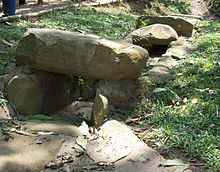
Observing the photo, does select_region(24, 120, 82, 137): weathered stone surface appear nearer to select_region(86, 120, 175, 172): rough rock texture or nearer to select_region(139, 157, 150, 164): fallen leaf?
select_region(86, 120, 175, 172): rough rock texture

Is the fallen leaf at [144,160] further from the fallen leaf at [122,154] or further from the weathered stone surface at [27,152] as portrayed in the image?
the weathered stone surface at [27,152]

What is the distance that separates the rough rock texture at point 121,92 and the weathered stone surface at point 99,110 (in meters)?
0.25

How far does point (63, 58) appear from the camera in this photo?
3.93m

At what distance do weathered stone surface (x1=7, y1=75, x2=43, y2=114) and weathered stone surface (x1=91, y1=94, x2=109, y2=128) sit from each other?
100cm

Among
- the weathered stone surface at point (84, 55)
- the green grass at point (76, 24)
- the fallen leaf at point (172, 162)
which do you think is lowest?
the fallen leaf at point (172, 162)

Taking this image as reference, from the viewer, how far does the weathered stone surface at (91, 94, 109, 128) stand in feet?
11.9

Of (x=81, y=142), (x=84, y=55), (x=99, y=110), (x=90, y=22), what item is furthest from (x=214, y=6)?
(x=81, y=142)

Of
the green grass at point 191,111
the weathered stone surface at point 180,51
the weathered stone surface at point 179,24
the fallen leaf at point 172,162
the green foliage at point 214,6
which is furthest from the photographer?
the green foliage at point 214,6

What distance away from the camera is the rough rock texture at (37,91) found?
13.4ft

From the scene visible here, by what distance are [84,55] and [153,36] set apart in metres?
2.90

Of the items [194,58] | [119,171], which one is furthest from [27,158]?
[194,58]

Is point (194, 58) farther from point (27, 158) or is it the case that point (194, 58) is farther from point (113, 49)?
point (27, 158)

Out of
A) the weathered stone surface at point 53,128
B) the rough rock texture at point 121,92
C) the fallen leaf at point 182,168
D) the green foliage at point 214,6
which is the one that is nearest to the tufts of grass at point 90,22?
the rough rock texture at point 121,92

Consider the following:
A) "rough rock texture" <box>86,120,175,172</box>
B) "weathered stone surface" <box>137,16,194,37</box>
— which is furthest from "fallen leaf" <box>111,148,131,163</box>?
"weathered stone surface" <box>137,16,194,37</box>
